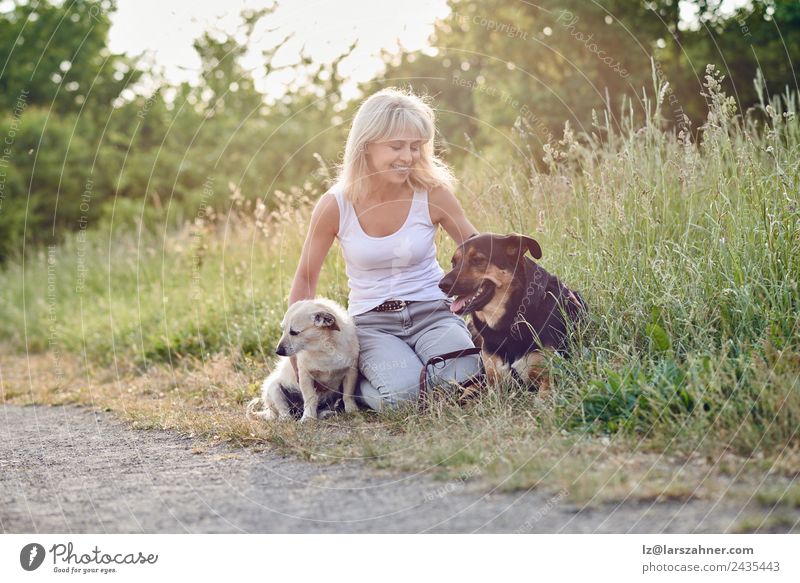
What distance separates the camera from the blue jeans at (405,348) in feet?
15.3

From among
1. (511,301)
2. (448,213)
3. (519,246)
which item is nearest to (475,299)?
(511,301)

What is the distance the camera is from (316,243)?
16.6 ft

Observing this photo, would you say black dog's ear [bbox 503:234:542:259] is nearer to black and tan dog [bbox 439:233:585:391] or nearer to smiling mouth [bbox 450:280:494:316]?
black and tan dog [bbox 439:233:585:391]

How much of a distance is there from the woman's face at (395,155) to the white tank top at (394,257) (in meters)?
0.22

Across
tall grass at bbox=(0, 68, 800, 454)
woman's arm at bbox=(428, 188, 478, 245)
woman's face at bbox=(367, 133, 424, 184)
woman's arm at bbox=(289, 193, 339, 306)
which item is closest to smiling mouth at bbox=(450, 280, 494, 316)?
tall grass at bbox=(0, 68, 800, 454)

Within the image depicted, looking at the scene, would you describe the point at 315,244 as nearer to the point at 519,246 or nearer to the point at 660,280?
the point at 519,246

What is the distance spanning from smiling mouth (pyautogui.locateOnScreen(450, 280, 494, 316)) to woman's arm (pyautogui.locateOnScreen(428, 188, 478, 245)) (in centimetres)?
71

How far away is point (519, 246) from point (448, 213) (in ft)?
2.90

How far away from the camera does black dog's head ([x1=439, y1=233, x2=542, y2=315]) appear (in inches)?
169

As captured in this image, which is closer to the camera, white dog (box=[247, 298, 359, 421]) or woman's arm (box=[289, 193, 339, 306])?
white dog (box=[247, 298, 359, 421])

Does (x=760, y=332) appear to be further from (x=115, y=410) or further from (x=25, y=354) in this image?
(x=25, y=354)

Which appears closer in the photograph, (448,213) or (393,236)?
(393,236)
